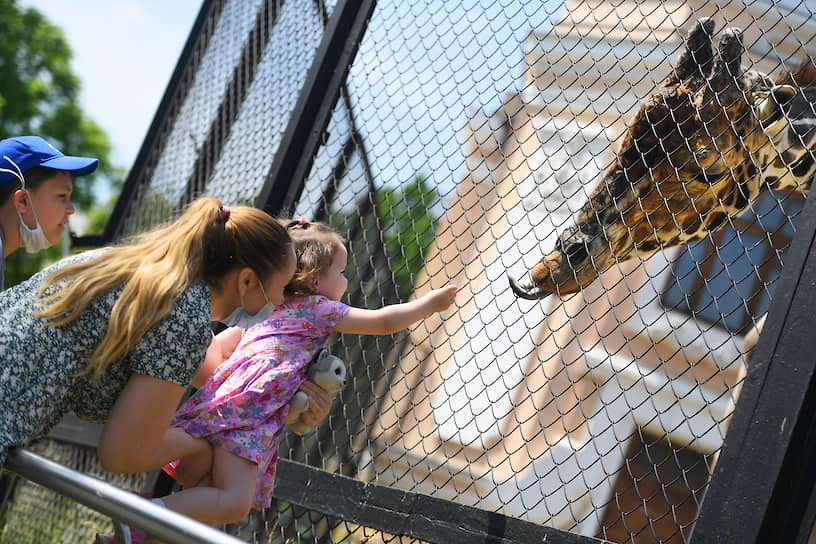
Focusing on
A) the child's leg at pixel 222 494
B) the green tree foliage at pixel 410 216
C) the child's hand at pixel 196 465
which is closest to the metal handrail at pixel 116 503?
the child's leg at pixel 222 494

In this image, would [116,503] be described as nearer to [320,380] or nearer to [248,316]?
[248,316]

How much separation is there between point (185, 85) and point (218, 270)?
3.59 m

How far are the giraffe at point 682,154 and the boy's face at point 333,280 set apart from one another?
0.63 metres

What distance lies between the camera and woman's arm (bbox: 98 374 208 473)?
215 centimetres

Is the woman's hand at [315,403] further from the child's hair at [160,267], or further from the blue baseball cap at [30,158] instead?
the blue baseball cap at [30,158]

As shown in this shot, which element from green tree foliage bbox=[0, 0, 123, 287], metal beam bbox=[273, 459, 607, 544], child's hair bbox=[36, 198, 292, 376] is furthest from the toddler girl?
green tree foliage bbox=[0, 0, 123, 287]

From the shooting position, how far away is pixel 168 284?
2.24 metres

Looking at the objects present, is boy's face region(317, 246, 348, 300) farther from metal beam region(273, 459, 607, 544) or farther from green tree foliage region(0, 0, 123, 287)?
green tree foliage region(0, 0, 123, 287)

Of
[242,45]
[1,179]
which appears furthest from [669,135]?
[242,45]

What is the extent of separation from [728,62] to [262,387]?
6.41 feet

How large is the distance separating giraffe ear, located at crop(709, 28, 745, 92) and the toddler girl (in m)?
1.22

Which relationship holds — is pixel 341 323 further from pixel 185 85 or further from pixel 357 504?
pixel 185 85

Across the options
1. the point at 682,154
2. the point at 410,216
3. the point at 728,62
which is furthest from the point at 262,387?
the point at 728,62

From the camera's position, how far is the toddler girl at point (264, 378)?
2670 millimetres
